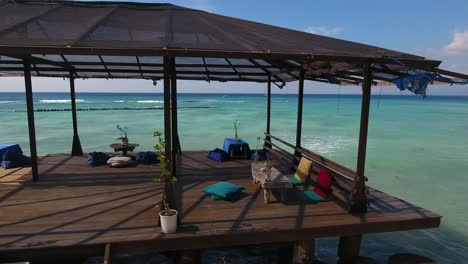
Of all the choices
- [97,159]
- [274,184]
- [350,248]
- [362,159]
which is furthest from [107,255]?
[97,159]

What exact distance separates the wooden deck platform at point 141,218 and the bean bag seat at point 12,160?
3.14ft

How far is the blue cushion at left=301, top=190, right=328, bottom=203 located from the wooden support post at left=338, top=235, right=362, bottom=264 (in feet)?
3.22

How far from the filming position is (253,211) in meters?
6.10

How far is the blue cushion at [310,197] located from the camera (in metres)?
6.77

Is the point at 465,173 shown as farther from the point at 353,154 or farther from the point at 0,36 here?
the point at 0,36

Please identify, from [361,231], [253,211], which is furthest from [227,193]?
[361,231]

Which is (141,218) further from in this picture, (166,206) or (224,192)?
(224,192)

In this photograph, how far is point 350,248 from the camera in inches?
240

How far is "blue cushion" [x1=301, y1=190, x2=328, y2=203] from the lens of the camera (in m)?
6.77

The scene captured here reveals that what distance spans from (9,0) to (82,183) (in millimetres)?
5064

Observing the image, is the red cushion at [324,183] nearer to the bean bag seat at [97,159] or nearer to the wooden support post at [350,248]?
the wooden support post at [350,248]

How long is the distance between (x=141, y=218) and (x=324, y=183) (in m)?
4.44

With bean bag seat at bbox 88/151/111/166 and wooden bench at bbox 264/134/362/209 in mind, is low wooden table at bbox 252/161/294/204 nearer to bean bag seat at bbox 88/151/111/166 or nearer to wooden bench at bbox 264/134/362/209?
wooden bench at bbox 264/134/362/209

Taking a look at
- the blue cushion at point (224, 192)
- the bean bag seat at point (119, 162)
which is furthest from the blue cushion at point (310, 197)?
the bean bag seat at point (119, 162)
